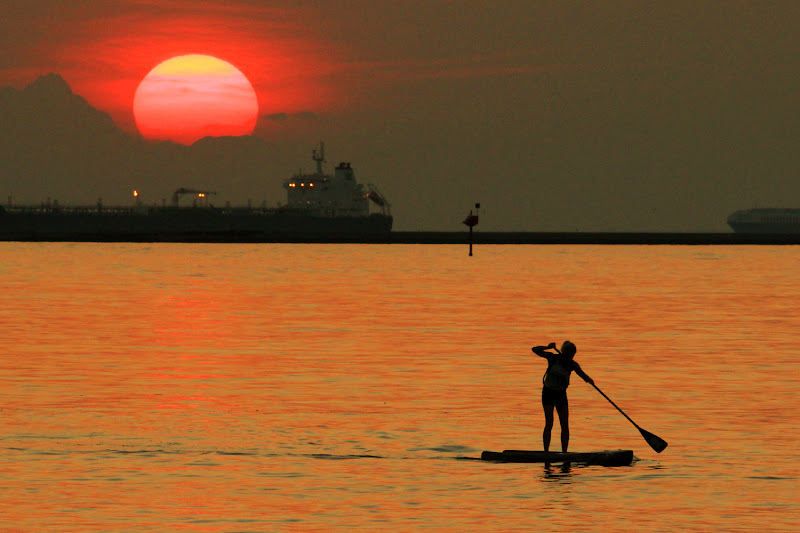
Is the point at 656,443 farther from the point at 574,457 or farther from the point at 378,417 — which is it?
the point at 378,417

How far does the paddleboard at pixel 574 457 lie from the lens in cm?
2227

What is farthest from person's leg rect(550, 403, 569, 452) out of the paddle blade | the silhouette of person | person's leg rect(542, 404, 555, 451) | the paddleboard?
the paddle blade

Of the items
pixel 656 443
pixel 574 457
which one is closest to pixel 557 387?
pixel 574 457

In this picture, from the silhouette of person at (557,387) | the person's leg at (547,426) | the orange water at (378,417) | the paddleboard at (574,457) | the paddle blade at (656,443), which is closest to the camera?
the orange water at (378,417)

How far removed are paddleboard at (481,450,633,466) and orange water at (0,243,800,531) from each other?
0.20 meters

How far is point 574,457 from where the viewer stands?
22.3m

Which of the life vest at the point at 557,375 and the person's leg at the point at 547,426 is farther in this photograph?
the person's leg at the point at 547,426

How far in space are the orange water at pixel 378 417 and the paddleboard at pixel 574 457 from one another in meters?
0.20

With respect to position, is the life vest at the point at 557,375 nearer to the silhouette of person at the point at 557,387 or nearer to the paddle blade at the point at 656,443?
the silhouette of person at the point at 557,387

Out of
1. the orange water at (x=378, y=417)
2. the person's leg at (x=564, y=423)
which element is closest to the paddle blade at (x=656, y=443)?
the orange water at (x=378, y=417)

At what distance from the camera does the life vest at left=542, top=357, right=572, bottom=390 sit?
22.0 m

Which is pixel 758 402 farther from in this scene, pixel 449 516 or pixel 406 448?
pixel 449 516

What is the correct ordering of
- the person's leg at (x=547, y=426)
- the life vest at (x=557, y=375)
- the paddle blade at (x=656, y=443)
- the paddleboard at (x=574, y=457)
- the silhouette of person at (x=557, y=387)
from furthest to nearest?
the paddle blade at (x=656, y=443)
the person's leg at (x=547, y=426)
the paddleboard at (x=574, y=457)
the life vest at (x=557, y=375)
the silhouette of person at (x=557, y=387)

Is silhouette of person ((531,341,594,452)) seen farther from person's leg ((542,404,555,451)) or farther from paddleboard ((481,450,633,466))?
paddleboard ((481,450,633,466))
